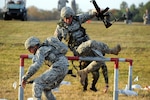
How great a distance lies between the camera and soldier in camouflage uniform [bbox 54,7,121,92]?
387 inches

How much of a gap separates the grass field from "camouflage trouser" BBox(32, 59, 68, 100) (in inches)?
75.5

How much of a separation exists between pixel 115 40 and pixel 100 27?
7593 mm

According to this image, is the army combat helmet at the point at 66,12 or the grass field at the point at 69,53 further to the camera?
the grass field at the point at 69,53

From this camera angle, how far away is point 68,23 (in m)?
10.2

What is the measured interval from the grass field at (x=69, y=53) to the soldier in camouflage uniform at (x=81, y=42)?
65 centimetres

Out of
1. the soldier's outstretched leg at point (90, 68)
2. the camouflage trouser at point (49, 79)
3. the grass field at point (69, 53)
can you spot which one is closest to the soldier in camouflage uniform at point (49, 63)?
the camouflage trouser at point (49, 79)

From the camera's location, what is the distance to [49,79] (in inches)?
312

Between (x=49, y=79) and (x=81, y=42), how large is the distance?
2.75 m

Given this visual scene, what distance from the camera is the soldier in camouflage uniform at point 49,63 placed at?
7770 millimetres

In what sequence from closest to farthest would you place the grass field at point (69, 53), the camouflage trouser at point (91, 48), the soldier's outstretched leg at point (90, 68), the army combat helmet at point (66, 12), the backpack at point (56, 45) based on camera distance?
the backpack at point (56, 45) → the army combat helmet at point (66, 12) → the camouflage trouser at point (91, 48) → the soldier's outstretched leg at point (90, 68) → the grass field at point (69, 53)

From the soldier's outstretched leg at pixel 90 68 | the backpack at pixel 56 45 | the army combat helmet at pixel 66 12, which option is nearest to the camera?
the backpack at pixel 56 45

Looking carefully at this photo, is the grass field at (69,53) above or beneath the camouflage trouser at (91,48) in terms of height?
beneath

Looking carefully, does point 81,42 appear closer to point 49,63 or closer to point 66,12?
point 66,12

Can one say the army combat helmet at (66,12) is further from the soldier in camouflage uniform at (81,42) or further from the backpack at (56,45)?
the backpack at (56,45)
